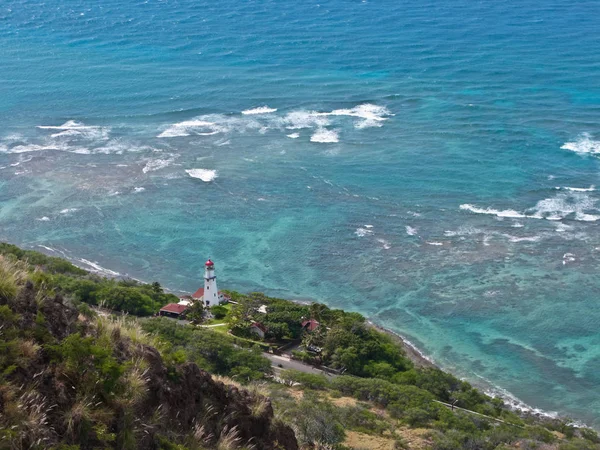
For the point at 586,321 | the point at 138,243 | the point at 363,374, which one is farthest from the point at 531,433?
the point at 138,243

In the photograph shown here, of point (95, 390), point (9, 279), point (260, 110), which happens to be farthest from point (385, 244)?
point (95, 390)

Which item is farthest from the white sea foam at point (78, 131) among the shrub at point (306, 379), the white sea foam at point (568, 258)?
the shrub at point (306, 379)

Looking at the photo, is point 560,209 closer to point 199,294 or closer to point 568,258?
point 568,258

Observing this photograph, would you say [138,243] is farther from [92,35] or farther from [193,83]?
[92,35]

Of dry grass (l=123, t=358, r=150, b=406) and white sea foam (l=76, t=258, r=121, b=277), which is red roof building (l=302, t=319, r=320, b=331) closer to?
white sea foam (l=76, t=258, r=121, b=277)

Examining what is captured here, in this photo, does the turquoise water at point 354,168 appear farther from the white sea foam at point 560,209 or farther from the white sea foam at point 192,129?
the white sea foam at point 192,129

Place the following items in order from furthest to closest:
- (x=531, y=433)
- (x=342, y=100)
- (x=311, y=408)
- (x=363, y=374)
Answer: (x=342, y=100) → (x=363, y=374) → (x=531, y=433) → (x=311, y=408)
